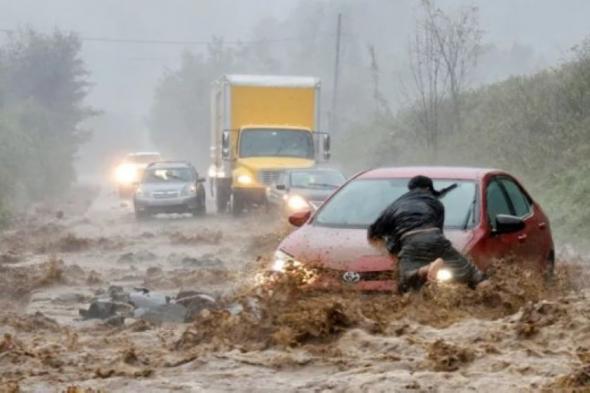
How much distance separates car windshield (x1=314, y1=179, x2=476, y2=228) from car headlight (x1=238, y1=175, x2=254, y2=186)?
17062 millimetres

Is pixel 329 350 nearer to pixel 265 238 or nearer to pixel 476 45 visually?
pixel 265 238

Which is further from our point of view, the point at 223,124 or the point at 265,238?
the point at 223,124

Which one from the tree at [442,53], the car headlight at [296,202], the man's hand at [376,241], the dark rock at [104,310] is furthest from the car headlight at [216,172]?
the man's hand at [376,241]

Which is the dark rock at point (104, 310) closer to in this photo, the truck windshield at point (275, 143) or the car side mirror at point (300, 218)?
the car side mirror at point (300, 218)

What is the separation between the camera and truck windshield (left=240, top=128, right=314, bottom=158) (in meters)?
28.7

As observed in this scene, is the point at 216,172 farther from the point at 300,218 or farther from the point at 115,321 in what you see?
the point at 300,218

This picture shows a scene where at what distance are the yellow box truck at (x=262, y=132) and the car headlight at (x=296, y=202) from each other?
393cm

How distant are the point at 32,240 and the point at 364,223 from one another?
47.6 ft

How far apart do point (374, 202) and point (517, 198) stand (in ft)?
5.56

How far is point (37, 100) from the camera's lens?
54688 millimetres

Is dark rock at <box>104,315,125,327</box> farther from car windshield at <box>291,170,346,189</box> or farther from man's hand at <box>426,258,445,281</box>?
car windshield at <box>291,170,346,189</box>

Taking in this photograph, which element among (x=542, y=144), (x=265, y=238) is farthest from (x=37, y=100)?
(x=265, y=238)

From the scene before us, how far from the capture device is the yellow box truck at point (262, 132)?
28.1 metres

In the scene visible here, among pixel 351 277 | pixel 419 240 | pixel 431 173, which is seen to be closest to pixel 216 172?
pixel 431 173
